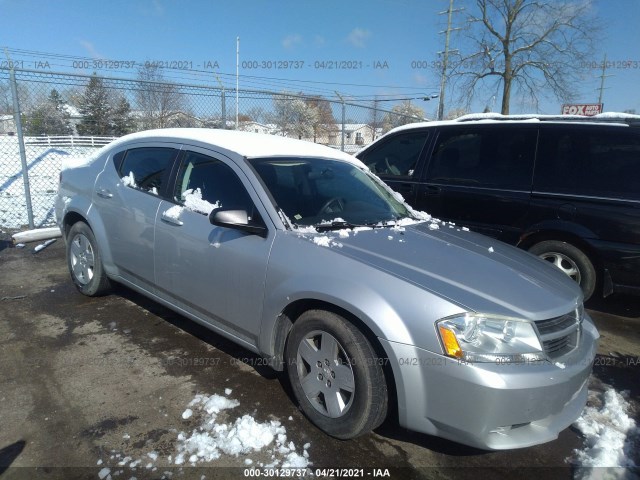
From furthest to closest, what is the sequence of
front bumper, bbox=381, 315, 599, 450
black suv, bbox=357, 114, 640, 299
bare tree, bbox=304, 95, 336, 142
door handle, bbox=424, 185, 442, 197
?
bare tree, bbox=304, 95, 336, 142, door handle, bbox=424, 185, 442, 197, black suv, bbox=357, 114, 640, 299, front bumper, bbox=381, 315, 599, 450

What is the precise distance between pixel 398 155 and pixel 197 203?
3221 mm

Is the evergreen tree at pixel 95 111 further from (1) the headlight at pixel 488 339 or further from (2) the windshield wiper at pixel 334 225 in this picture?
(1) the headlight at pixel 488 339

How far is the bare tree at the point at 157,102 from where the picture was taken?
761cm

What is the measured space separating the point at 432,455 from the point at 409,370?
0.69m

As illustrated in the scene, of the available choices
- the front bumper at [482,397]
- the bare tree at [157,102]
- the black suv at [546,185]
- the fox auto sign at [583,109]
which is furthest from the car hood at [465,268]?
the fox auto sign at [583,109]

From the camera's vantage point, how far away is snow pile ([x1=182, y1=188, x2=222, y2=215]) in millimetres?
3215

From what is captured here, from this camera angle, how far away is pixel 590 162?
4.33m

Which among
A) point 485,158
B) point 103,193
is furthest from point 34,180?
point 485,158

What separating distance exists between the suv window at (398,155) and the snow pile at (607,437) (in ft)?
10.5

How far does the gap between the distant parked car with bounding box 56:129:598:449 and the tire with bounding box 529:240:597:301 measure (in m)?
1.64

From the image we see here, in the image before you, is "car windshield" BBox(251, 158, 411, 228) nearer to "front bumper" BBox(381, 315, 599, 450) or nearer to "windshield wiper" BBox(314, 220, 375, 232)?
"windshield wiper" BBox(314, 220, 375, 232)

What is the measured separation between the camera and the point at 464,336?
7.05 feet

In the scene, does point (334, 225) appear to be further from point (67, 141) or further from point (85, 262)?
point (67, 141)

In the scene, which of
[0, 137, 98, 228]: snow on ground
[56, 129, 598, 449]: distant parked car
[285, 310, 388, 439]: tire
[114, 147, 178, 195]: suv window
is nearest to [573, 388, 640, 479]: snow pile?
[56, 129, 598, 449]: distant parked car
